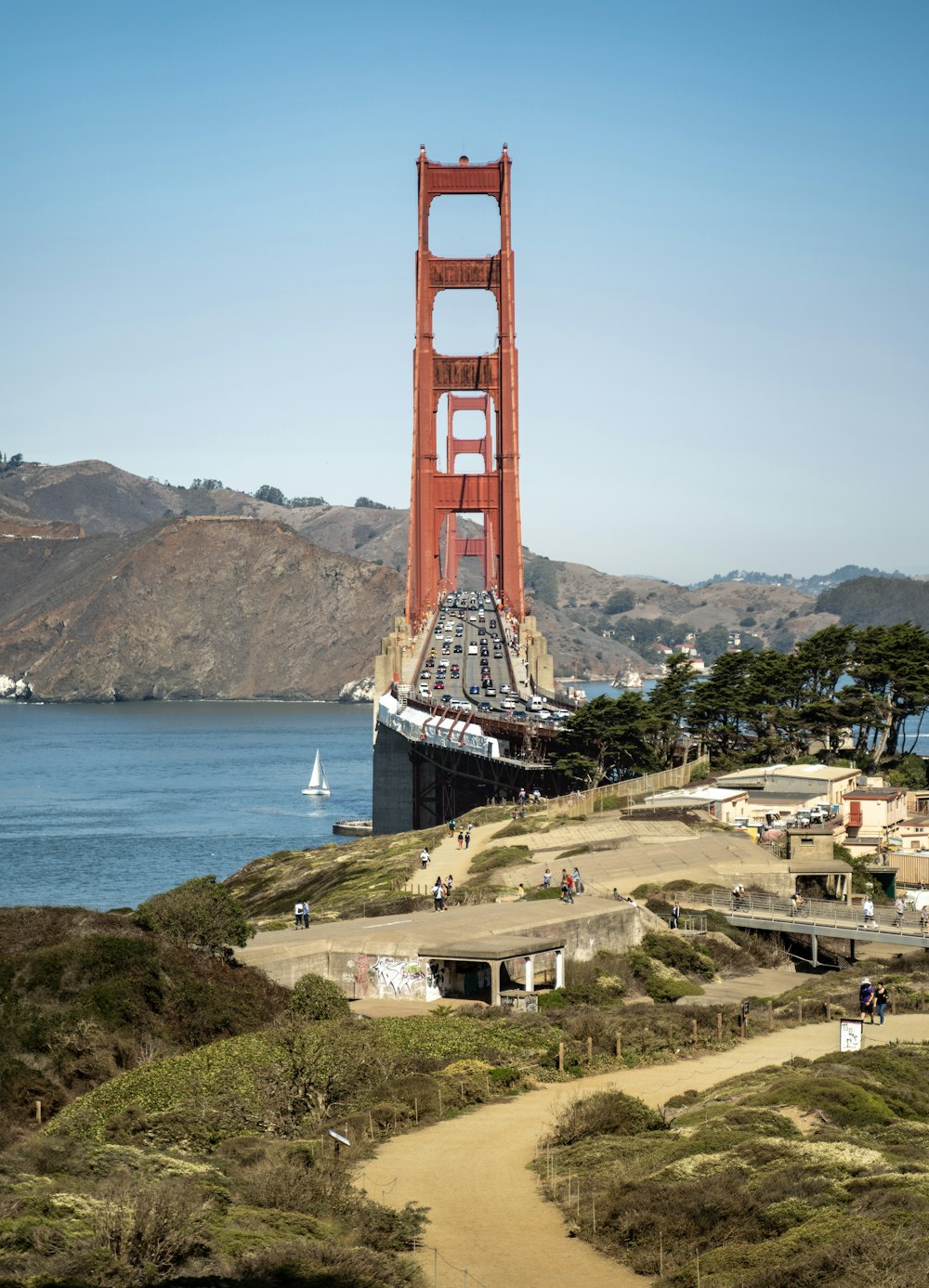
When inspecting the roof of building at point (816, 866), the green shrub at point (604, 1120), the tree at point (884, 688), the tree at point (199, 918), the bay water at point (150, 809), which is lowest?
the bay water at point (150, 809)

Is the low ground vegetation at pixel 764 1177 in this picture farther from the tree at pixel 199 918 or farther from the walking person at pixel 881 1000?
the tree at pixel 199 918

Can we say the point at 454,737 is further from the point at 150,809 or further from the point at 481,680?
the point at 150,809

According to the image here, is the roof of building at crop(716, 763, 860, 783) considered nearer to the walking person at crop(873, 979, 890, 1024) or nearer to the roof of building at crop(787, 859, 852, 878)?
the roof of building at crop(787, 859, 852, 878)

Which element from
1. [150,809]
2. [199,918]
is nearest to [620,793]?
[199,918]

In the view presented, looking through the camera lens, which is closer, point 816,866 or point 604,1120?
point 604,1120

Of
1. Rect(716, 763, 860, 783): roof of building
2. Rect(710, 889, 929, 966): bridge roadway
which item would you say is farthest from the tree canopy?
Rect(710, 889, 929, 966): bridge roadway

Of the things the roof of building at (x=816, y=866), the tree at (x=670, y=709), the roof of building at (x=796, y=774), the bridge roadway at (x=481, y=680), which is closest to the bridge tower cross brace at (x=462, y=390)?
the bridge roadway at (x=481, y=680)
